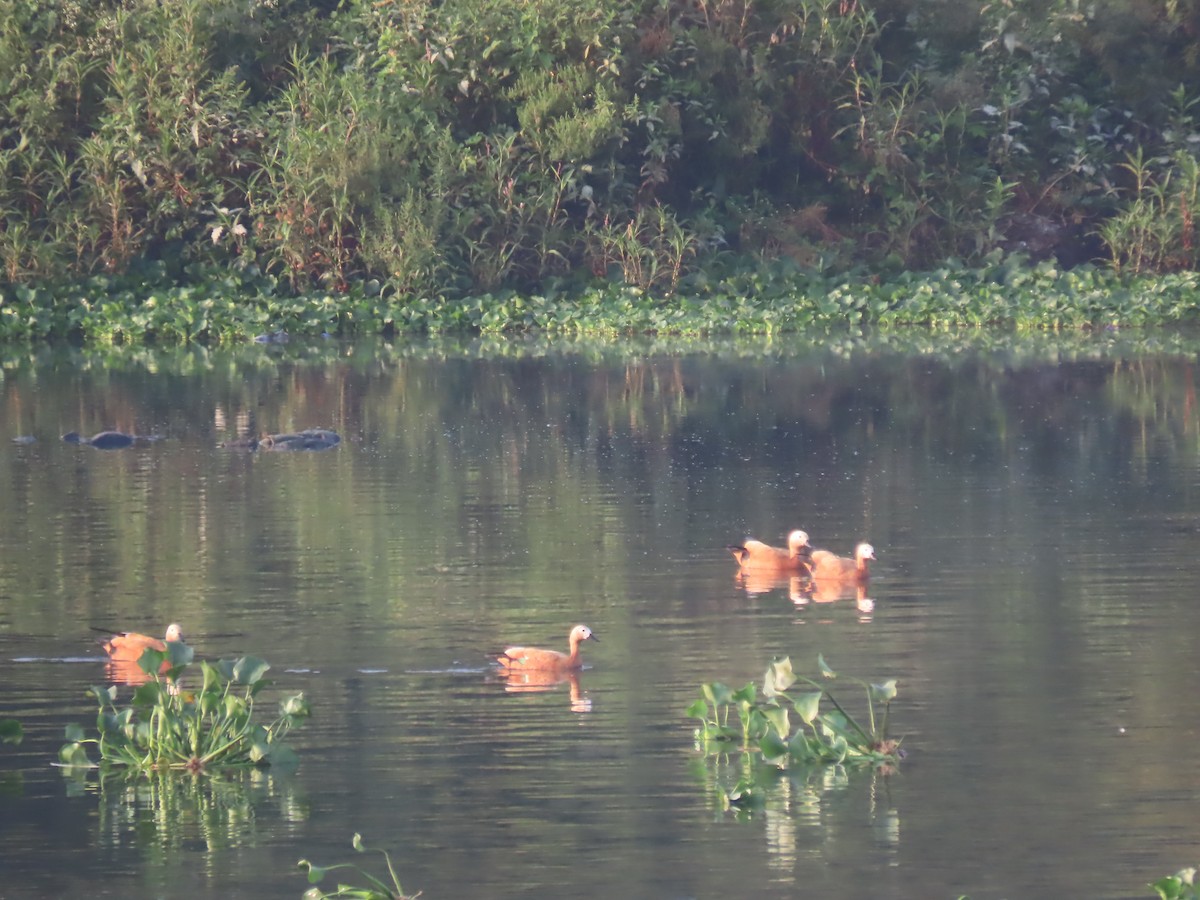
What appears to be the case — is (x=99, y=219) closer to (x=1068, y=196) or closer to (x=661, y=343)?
(x=661, y=343)

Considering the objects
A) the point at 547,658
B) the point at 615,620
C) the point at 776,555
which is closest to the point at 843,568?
the point at 776,555

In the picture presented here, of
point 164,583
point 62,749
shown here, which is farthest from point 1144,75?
point 62,749

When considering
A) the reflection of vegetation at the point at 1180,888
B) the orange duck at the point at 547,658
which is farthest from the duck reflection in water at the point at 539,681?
the reflection of vegetation at the point at 1180,888

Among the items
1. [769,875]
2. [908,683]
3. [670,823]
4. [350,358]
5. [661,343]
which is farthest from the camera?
[661,343]

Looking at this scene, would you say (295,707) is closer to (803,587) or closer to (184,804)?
(184,804)

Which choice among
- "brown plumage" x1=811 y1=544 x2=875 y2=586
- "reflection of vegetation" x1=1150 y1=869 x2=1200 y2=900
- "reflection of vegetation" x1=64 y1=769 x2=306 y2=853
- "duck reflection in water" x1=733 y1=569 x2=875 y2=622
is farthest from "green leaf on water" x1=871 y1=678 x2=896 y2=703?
"brown plumage" x1=811 y1=544 x2=875 y2=586

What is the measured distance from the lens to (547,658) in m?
7.69

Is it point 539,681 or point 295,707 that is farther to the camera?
point 539,681

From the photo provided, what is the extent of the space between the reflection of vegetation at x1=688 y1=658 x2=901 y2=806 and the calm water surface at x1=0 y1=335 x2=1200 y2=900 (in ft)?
0.36

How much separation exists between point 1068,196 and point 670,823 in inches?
869

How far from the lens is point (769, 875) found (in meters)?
5.61

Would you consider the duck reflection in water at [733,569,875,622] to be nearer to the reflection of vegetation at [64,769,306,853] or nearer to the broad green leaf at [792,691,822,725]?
the broad green leaf at [792,691,822,725]

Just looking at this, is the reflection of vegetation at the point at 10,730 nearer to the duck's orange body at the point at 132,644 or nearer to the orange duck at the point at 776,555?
the duck's orange body at the point at 132,644

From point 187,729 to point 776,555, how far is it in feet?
12.1
